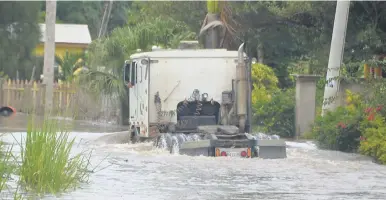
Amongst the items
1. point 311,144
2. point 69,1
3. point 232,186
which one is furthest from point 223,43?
point 69,1

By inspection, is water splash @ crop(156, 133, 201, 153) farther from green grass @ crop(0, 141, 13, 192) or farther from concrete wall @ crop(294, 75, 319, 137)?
green grass @ crop(0, 141, 13, 192)

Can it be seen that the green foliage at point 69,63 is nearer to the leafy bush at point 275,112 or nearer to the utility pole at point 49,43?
the utility pole at point 49,43

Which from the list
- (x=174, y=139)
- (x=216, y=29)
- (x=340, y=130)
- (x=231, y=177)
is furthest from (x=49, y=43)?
(x=231, y=177)

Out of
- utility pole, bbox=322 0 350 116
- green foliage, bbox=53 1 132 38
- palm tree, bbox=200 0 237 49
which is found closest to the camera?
utility pole, bbox=322 0 350 116

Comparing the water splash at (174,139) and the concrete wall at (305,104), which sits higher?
the concrete wall at (305,104)

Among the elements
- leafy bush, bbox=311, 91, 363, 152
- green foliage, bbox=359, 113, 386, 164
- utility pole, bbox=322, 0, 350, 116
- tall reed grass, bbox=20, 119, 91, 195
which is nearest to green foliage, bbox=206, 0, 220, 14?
utility pole, bbox=322, 0, 350, 116

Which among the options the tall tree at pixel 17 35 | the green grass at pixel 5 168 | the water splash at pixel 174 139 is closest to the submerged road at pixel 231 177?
the water splash at pixel 174 139

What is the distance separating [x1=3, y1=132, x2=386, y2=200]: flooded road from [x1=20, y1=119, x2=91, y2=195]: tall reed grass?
0.26 meters

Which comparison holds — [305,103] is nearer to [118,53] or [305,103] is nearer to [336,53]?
[336,53]

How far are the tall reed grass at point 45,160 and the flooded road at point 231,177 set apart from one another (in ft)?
0.84

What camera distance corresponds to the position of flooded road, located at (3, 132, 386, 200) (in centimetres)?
1266

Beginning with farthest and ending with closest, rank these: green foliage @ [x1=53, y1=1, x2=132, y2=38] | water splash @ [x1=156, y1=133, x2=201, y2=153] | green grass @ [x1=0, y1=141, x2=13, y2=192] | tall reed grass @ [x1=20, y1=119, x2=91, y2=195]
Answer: green foliage @ [x1=53, y1=1, x2=132, y2=38]
water splash @ [x1=156, y1=133, x2=201, y2=153]
tall reed grass @ [x1=20, y1=119, x2=91, y2=195]
green grass @ [x1=0, y1=141, x2=13, y2=192]

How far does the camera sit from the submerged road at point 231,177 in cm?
1265

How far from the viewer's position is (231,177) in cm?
1476
